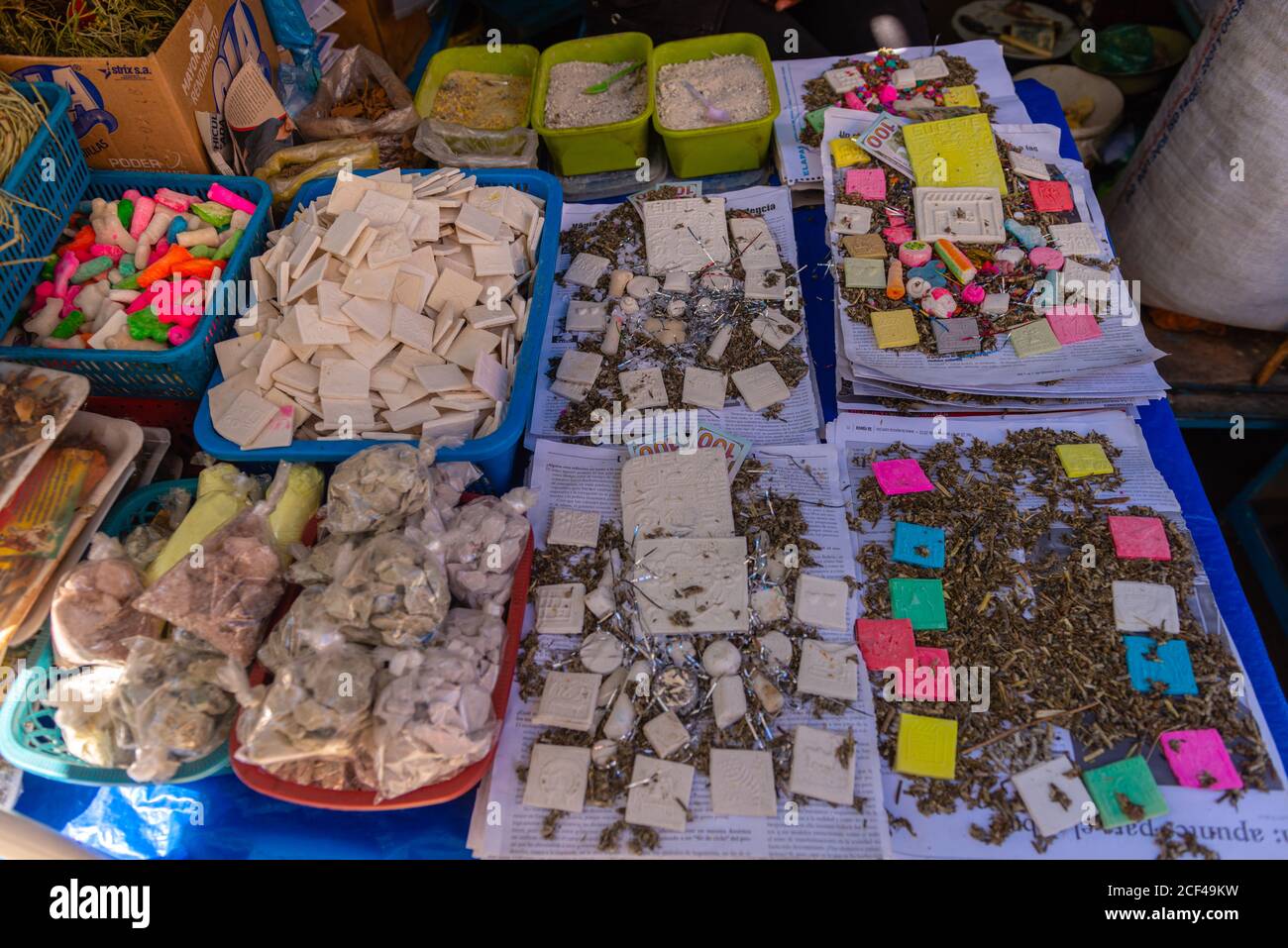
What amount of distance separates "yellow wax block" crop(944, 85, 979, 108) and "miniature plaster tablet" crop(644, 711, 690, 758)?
2.14 metres

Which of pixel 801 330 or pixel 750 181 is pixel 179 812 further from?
pixel 750 181

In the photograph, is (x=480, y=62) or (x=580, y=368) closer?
(x=580, y=368)

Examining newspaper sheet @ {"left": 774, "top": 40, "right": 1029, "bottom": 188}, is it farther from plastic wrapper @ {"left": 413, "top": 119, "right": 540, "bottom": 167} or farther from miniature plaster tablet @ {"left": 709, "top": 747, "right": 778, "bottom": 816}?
miniature plaster tablet @ {"left": 709, "top": 747, "right": 778, "bottom": 816}

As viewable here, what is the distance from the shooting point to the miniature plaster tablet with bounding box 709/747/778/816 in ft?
4.81

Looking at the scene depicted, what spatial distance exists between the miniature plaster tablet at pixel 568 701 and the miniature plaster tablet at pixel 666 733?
12 cm

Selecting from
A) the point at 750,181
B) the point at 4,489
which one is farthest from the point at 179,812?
the point at 750,181

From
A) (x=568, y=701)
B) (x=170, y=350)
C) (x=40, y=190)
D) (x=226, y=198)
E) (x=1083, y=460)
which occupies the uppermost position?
(x=40, y=190)

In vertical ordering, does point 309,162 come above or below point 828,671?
above

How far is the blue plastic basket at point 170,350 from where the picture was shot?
1.72 metres

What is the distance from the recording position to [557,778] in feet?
4.94

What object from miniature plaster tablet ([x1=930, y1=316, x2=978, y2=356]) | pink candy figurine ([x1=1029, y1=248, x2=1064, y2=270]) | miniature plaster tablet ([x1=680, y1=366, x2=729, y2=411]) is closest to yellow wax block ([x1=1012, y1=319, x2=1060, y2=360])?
miniature plaster tablet ([x1=930, y1=316, x2=978, y2=356])

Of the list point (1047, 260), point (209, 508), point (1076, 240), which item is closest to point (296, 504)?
point (209, 508)

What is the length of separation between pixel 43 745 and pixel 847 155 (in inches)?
95.7

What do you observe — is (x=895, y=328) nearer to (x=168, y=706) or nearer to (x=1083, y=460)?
(x=1083, y=460)
